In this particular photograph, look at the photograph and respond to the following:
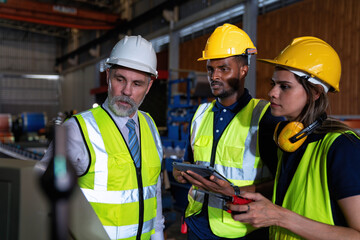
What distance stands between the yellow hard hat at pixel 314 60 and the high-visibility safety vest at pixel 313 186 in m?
0.31

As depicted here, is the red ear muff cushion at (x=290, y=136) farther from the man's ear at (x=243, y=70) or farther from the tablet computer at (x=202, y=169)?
the man's ear at (x=243, y=70)

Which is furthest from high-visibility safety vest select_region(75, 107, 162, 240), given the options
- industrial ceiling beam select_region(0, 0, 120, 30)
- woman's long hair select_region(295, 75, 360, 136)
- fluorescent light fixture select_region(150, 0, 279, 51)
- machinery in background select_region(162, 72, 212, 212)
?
industrial ceiling beam select_region(0, 0, 120, 30)

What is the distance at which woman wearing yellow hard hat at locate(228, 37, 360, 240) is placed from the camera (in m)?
1.17

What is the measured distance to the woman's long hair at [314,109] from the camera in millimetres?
1336

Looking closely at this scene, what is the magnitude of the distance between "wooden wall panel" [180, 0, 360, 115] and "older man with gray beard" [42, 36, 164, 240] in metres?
6.53

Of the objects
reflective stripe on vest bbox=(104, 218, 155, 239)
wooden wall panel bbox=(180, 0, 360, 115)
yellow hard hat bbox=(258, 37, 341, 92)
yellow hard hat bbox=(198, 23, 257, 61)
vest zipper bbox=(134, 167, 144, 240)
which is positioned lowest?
reflective stripe on vest bbox=(104, 218, 155, 239)

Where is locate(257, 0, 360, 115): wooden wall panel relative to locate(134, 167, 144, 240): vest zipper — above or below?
above

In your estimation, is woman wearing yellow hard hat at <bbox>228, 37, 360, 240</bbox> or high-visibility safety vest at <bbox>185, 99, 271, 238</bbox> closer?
woman wearing yellow hard hat at <bbox>228, 37, 360, 240</bbox>

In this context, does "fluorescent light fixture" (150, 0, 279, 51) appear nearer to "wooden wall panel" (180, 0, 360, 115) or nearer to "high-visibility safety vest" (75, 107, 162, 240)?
"wooden wall panel" (180, 0, 360, 115)

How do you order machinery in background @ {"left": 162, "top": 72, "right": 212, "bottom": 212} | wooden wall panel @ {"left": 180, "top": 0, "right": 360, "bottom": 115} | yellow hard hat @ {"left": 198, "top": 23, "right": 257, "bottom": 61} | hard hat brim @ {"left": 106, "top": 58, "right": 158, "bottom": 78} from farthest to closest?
machinery in background @ {"left": 162, "top": 72, "right": 212, "bottom": 212}, wooden wall panel @ {"left": 180, "top": 0, "right": 360, "bottom": 115}, yellow hard hat @ {"left": 198, "top": 23, "right": 257, "bottom": 61}, hard hat brim @ {"left": 106, "top": 58, "right": 158, "bottom": 78}

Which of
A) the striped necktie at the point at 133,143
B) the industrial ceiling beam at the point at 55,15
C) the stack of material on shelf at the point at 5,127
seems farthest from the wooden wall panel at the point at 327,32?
the industrial ceiling beam at the point at 55,15

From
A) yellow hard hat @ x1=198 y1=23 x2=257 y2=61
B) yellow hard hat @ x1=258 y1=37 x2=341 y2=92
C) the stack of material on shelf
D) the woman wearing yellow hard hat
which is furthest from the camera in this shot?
the stack of material on shelf

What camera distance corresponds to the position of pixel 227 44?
7.14 ft

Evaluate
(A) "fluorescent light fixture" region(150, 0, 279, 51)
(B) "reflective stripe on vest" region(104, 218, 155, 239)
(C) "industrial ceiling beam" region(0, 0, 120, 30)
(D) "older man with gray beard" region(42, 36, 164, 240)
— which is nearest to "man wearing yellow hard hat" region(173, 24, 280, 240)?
(D) "older man with gray beard" region(42, 36, 164, 240)
